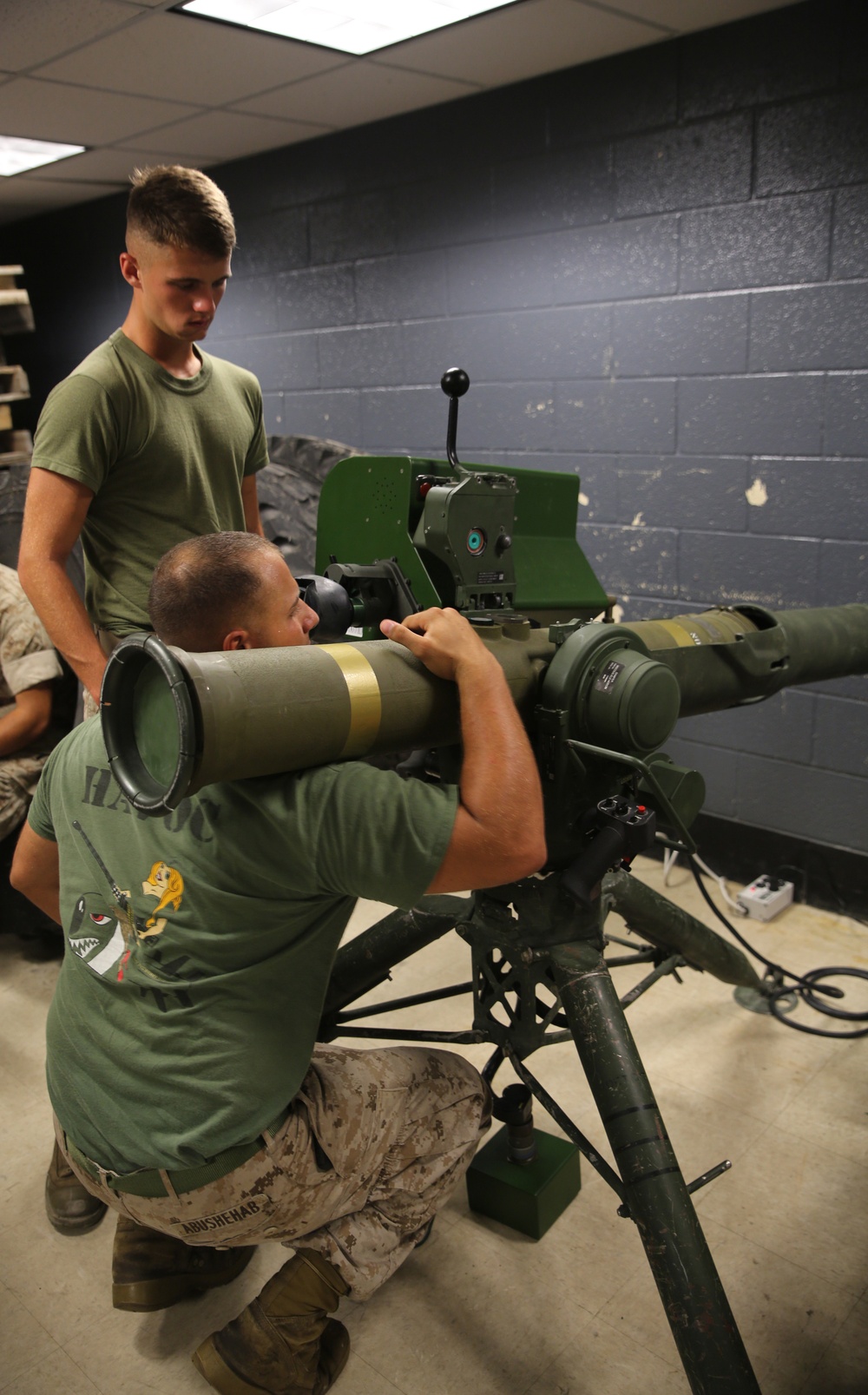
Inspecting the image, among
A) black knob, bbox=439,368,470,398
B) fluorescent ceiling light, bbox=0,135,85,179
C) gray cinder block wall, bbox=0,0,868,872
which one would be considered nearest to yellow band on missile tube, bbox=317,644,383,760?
black knob, bbox=439,368,470,398

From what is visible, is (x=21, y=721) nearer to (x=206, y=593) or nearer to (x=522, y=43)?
(x=206, y=593)

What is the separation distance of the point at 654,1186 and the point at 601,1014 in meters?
0.24

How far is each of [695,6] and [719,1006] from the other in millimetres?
2500

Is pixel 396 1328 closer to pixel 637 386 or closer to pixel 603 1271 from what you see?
pixel 603 1271

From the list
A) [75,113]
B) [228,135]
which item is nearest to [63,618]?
[75,113]

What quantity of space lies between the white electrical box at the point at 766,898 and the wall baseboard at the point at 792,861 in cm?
7

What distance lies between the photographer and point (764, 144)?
104 inches

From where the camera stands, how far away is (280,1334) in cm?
137

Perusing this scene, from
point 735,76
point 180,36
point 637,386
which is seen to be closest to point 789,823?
point 637,386

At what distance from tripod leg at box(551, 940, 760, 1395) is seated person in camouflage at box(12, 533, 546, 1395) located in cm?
28

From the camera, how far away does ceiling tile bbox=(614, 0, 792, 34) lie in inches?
99.2

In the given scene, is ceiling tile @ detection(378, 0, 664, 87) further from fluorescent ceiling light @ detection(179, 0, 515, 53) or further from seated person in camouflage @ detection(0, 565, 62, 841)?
seated person in camouflage @ detection(0, 565, 62, 841)

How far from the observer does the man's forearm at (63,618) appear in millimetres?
1809

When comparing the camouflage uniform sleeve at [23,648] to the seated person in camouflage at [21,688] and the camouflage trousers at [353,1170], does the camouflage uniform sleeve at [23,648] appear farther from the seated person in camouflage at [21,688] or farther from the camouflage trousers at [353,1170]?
the camouflage trousers at [353,1170]
